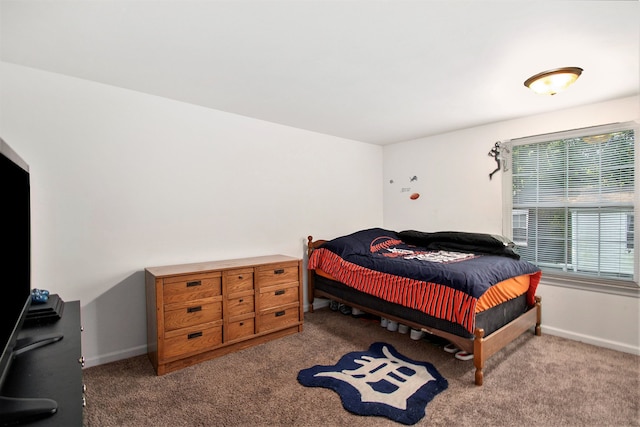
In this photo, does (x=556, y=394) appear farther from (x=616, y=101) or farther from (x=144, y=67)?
(x=144, y=67)

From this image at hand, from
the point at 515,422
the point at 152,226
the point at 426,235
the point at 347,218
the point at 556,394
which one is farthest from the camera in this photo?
the point at 347,218

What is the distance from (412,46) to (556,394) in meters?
2.57

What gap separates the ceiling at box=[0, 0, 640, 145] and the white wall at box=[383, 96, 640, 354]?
0.77 ft

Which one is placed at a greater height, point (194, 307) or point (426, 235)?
point (426, 235)

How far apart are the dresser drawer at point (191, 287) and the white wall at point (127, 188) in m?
0.48

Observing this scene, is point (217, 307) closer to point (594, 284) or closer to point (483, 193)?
point (483, 193)

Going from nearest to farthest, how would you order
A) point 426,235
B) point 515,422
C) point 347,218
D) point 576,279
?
point 515,422
point 576,279
point 426,235
point 347,218

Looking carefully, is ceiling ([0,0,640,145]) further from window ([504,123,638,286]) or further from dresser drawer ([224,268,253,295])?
dresser drawer ([224,268,253,295])

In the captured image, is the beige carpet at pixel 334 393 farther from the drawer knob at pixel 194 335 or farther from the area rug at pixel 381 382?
the drawer knob at pixel 194 335

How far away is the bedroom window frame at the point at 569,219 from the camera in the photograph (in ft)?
9.12

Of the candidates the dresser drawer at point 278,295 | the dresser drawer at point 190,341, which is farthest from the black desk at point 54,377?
the dresser drawer at point 278,295

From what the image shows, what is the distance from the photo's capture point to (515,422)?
186 centimetres

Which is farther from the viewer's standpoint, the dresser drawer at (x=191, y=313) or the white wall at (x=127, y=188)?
the dresser drawer at (x=191, y=313)

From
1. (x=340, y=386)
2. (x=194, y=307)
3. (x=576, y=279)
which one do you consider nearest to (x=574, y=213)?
(x=576, y=279)
